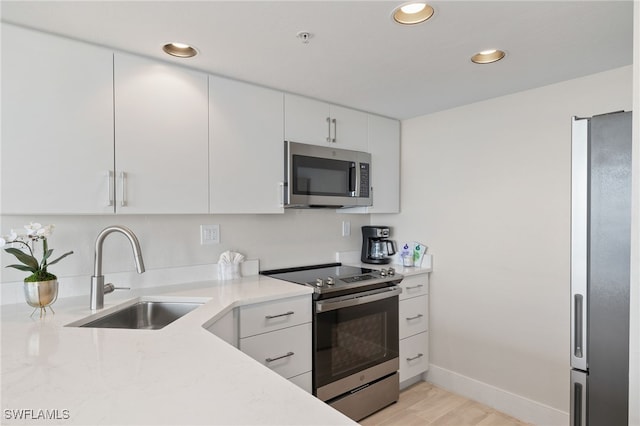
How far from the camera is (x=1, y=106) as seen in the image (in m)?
1.49

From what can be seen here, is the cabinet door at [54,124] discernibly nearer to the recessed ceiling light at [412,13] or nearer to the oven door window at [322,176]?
the oven door window at [322,176]

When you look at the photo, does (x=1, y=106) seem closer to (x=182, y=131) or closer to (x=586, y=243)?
(x=182, y=131)

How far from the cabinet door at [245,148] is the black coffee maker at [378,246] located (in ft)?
3.35

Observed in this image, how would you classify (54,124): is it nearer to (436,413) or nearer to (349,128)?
(349,128)

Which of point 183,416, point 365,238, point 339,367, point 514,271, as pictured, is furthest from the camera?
point 365,238

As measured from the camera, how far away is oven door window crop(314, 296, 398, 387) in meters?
2.14

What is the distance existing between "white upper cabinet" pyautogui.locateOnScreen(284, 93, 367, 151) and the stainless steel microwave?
2.4 inches

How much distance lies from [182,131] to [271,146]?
1.81ft

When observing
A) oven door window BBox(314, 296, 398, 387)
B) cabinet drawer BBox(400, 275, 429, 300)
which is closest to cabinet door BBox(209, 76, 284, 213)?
oven door window BBox(314, 296, 398, 387)

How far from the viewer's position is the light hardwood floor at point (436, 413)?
7.63 feet

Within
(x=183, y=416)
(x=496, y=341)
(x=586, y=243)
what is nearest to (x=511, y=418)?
(x=496, y=341)

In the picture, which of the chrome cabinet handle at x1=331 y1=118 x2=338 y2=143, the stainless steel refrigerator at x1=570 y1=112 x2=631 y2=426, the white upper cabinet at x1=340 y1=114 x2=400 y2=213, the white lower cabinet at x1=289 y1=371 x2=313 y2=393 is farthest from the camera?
the white upper cabinet at x1=340 y1=114 x2=400 y2=213

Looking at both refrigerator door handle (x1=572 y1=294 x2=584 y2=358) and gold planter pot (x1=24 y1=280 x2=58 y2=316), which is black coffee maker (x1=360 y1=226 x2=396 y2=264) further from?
gold planter pot (x1=24 y1=280 x2=58 y2=316)

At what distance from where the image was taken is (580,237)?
5.41 ft
